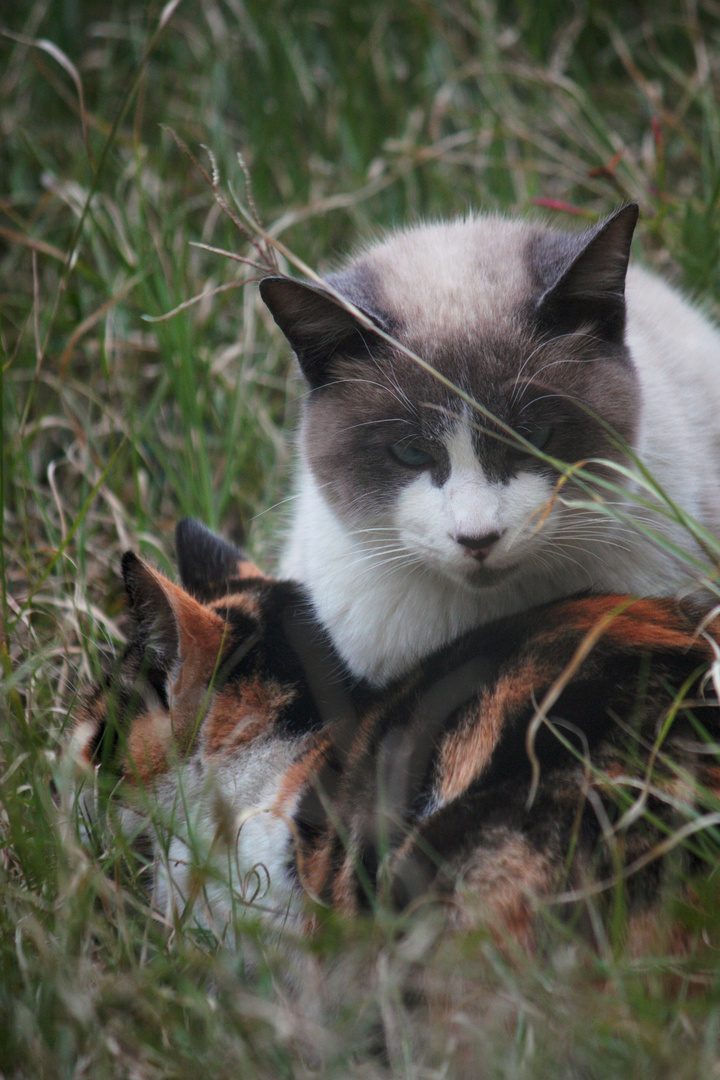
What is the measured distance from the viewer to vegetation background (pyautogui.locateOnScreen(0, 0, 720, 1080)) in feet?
4.07

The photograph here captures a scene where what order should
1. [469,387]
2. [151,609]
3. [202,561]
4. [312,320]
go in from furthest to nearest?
[202,561], [312,320], [469,387], [151,609]

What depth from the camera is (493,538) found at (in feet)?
5.32

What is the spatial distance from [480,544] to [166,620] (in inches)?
21.2

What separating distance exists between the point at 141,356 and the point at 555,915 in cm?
243

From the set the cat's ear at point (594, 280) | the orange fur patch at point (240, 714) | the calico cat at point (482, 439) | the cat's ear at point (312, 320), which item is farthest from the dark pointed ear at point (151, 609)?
the cat's ear at point (594, 280)

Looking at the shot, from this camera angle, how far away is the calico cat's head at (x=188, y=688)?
1596mm

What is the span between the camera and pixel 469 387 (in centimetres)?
171

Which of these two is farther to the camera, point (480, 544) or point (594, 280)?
point (594, 280)

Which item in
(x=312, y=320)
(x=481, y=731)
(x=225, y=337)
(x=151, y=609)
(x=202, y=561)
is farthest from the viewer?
(x=225, y=337)

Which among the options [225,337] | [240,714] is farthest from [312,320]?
[225,337]

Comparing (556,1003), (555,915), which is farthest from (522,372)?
(556,1003)

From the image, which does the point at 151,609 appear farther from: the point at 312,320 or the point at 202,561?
the point at 312,320

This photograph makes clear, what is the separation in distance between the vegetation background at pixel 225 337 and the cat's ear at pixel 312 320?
1.85 feet

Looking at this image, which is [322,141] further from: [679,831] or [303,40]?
[679,831]
